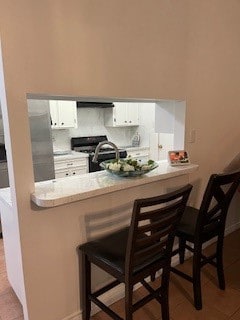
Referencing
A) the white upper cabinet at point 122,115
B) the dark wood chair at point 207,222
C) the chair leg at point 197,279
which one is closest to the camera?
the dark wood chair at point 207,222

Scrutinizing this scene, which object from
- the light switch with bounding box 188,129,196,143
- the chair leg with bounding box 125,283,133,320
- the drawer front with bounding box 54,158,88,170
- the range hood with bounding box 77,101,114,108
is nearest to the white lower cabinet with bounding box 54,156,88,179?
the drawer front with bounding box 54,158,88,170

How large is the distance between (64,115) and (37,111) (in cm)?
87

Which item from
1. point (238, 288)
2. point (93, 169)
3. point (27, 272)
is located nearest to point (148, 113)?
point (93, 169)

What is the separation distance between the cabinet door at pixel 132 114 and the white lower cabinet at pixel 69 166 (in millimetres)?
1331

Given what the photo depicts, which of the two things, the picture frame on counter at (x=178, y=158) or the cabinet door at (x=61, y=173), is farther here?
the cabinet door at (x=61, y=173)

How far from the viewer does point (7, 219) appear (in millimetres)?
1729

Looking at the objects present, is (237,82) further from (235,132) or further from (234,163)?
(234,163)

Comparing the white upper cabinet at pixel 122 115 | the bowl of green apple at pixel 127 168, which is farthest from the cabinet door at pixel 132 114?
the bowl of green apple at pixel 127 168

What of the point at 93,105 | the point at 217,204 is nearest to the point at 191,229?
the point at 217,204

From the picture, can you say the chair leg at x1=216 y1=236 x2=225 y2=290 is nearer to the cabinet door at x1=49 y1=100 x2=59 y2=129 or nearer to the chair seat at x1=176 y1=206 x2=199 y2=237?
the chair seat at x1=176 y1=206 x2=199 y2=237

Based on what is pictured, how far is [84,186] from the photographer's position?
161cm

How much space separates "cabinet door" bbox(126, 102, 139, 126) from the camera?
4789mm

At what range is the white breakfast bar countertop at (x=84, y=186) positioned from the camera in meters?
1.40

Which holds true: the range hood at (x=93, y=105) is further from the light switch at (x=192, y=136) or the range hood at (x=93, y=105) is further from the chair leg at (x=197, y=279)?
the chair leg at (x=197, y=279)
